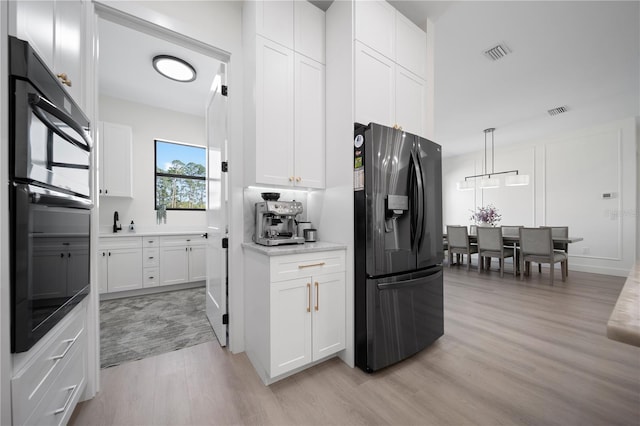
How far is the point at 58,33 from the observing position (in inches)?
46.6

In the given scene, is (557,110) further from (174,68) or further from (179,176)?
(179,176)

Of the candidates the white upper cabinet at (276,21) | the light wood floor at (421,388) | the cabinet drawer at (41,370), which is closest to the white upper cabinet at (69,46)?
the white upper cabinet at (276,21)

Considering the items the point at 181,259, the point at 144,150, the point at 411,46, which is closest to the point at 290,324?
the point at 411,46

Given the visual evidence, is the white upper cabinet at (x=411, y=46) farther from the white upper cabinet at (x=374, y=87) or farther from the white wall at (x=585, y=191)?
the white wall at (x=585, y=191)

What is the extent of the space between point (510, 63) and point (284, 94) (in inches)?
122

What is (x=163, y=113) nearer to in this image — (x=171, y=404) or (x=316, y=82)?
(x=316, y=82)

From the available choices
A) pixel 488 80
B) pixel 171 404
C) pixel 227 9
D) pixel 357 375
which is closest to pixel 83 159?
pixel 171 404

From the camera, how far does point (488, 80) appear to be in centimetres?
360

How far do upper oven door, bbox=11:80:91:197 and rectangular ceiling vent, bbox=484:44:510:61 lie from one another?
3.93 meters

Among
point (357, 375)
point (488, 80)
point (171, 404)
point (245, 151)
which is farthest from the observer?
point (488, 80)

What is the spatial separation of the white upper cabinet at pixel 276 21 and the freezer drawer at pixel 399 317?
6.68ft

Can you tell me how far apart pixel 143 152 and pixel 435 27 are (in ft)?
15.0

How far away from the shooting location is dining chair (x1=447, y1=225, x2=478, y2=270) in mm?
5328

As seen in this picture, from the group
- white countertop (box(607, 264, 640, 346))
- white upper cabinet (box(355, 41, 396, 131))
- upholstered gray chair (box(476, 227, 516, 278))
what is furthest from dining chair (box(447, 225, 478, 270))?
white countertop (box(607, 264, 640, 346))
